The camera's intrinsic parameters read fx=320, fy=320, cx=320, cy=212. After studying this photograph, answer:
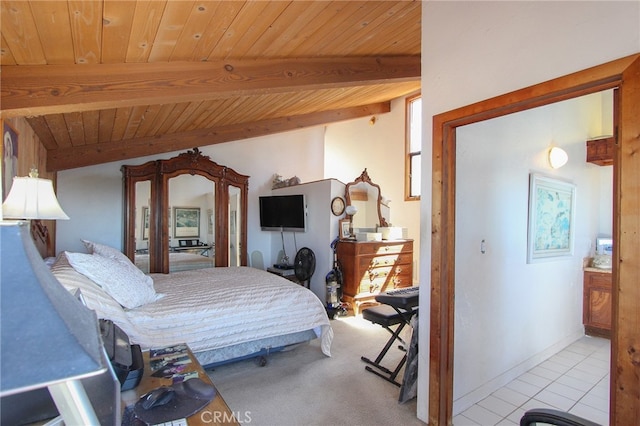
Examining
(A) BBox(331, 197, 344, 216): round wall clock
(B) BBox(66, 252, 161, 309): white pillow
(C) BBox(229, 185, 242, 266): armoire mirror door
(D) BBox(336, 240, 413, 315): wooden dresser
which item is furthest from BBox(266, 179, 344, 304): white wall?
(B) BBox(66, 252, 161, 309): white pillow

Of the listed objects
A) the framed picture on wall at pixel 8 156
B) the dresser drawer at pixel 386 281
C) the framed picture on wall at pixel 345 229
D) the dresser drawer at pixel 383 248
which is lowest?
the dresser drawer at pixel 386 281

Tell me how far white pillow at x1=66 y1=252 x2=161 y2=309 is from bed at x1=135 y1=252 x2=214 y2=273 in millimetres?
1769

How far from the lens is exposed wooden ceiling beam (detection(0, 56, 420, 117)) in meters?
1.63

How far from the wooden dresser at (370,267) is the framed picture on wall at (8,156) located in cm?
350

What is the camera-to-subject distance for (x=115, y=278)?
2.28 m

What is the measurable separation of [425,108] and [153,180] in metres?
3.61

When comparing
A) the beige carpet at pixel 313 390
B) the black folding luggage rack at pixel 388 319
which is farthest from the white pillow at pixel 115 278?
the black folding luggage rack at pixel 388 319

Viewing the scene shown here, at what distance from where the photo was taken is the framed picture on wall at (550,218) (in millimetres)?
2791

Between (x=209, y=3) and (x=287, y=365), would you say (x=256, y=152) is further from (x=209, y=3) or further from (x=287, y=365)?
(x=209, y=3)

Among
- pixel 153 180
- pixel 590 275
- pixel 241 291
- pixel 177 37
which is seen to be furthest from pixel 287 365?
pixel 590 275

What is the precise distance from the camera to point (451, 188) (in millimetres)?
2020

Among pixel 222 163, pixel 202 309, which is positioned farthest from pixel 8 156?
pixel 222 163

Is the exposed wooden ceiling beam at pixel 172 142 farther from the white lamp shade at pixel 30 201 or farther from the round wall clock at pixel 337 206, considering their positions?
the white lamp shade at pixel 30 201

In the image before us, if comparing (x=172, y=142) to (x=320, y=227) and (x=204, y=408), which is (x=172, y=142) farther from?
(x=204, y=408)
